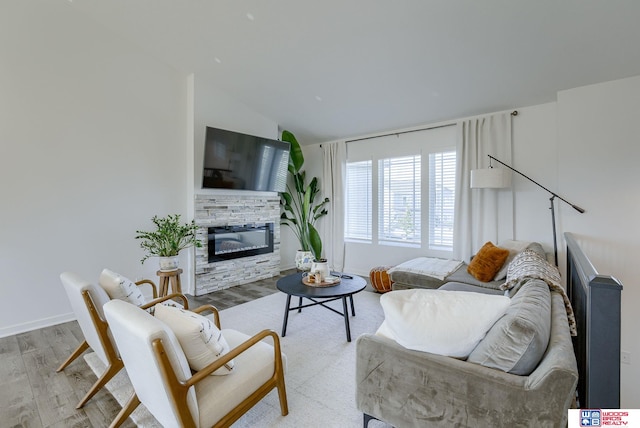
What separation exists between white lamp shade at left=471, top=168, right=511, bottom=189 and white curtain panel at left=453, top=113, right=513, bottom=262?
15.9 inches

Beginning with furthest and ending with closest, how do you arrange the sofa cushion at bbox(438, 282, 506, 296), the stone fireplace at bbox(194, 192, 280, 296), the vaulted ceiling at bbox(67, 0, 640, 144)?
the stone fireplace at bbox(194, 192, 280, 296)
the sofa cushion at bbox(438, 282, 506, 296)
the vaulted ceiling at bbox(67, 0, 640, 144)

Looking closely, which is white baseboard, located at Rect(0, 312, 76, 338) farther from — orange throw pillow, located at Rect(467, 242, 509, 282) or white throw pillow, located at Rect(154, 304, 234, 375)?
orange throw pillow, located at Rect(467, 242, 509, 282)

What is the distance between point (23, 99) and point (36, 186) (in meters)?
0.94

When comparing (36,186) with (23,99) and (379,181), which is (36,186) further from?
(379,181)

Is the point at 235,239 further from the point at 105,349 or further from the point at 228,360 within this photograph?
the point at 228,360

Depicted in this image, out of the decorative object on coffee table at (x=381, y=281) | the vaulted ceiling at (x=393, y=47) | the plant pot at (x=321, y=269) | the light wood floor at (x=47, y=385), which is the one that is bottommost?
the light wood floor at (x=47, y=385)

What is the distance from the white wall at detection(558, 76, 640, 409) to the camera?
125 inches

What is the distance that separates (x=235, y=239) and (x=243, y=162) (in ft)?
4.23

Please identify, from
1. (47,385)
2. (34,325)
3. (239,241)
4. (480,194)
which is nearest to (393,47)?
(480,194)

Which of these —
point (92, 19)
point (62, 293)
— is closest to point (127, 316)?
point (62, 293)

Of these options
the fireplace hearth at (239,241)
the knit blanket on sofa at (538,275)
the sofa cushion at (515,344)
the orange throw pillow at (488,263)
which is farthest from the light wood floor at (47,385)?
the orange throw pillow at (488,263)

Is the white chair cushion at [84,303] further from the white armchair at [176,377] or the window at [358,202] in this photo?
the window at [358,202]

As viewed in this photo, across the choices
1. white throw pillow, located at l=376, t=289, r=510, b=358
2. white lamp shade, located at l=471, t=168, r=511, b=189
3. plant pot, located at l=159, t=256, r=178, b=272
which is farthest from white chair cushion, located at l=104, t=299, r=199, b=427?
white lamp shade, located at l=471, t=168, r=511, b=189

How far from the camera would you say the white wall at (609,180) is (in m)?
3.19
